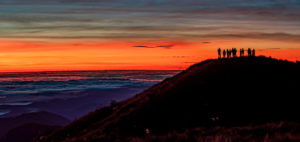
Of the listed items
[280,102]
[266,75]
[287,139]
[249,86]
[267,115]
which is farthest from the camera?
[266,75]

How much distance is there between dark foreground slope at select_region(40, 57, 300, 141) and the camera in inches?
967

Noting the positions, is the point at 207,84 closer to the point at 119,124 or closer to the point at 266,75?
the point at 266,75

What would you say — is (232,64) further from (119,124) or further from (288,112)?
(119,124)

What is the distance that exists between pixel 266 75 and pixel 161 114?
11.5 m

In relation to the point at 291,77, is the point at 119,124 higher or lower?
lower

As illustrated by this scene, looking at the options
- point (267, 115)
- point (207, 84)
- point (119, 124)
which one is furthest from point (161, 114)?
point (267, 115)

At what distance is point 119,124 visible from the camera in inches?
1061

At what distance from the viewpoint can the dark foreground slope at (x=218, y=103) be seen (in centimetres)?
2456

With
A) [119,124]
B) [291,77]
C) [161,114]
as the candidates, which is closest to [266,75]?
[291,77]

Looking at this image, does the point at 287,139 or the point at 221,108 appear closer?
the point at 287,139

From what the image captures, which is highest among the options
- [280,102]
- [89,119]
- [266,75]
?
[266,75]

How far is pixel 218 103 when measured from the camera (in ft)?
89.0

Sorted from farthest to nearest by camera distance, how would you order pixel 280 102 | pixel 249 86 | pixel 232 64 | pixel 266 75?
pixel 232 64 < pixel 266 75 < pixel 249 86 < pixel 280 102

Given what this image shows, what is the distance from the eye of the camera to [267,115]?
24844 millimetres
